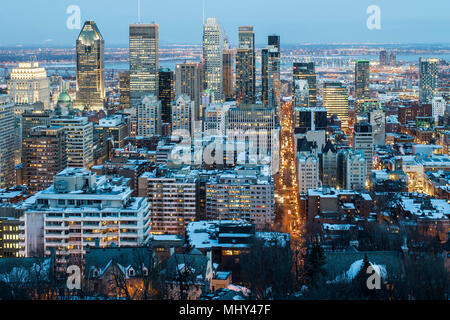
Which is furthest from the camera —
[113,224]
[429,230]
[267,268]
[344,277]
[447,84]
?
[447,84]

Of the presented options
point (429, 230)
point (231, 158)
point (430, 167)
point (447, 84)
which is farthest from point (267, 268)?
point (447, 84)

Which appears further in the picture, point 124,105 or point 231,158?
point 124,105

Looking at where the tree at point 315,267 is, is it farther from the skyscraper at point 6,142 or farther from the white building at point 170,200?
the skyscraper at point 6,142

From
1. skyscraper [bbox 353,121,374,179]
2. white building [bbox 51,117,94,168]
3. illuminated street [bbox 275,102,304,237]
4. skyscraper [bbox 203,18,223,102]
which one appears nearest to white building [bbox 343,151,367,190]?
illuminated street [bbox 275,102,304,237]

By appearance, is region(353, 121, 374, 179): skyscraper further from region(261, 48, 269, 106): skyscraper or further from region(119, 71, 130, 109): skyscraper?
region(119, 71, 130, 109): skyscraper

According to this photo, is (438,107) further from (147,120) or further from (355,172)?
(355,172)

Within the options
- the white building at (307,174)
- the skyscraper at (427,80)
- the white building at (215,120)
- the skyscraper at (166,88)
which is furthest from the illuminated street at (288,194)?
the skyscraper at (427,80)

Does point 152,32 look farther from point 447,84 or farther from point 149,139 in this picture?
point 447,84
